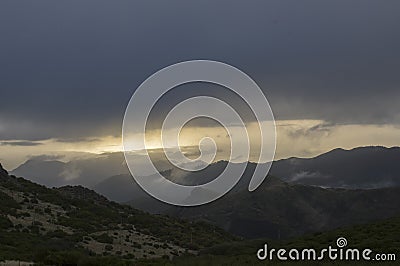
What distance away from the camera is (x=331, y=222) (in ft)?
566

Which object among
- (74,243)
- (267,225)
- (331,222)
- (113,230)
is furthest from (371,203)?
(74,243)

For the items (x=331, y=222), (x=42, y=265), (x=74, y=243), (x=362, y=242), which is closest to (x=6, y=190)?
(x=74, y=243)

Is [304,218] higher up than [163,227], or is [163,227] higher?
[304,218]

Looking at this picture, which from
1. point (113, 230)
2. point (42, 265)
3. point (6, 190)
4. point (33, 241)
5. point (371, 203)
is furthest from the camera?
point (371, 203)

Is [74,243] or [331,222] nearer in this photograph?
[74,243]

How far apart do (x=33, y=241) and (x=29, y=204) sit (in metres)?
19.7

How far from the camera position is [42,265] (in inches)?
1571

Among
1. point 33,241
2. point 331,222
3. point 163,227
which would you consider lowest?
point 33,241

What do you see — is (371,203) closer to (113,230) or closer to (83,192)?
(83,192)

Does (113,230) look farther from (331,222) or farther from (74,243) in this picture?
(331,222)

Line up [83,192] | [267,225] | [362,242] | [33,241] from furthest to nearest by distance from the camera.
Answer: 1. [267,225]
2. [83,192]
3. [33,241]
4. [362,242]

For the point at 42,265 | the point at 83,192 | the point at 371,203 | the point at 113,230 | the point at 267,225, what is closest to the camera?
the point at 42,265

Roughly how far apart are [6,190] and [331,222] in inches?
4528

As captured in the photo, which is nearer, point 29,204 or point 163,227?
point 29,204
